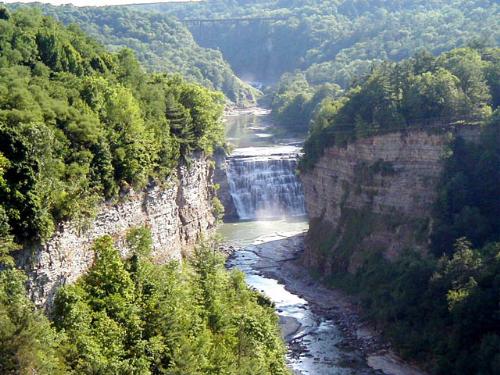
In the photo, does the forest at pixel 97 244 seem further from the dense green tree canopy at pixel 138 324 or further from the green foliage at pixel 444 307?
the green foliage at pixel 444 307

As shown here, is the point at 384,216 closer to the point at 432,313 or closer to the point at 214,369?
the point at 432,313

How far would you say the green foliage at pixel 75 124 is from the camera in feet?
115

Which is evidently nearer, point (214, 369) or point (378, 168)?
point (214, 369)

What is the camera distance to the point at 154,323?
39.6 meters

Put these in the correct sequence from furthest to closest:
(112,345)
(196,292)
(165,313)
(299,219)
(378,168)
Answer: (299,219) → (378,168) → (196,292) → (165,313) → (112,345)

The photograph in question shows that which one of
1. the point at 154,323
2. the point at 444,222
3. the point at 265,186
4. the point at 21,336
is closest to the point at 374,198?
the point at 444,222

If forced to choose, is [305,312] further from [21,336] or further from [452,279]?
[21,336]

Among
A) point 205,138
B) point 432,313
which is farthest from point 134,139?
point 432,313

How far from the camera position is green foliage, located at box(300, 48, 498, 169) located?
73.2 meters

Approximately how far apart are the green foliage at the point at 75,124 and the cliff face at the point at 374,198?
1828cm

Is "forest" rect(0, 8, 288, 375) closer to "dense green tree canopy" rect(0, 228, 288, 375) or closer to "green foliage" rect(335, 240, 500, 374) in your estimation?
"dense green tree canopy" rect(0, 228, 288, 375)

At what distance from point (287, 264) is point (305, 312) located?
15.4 m

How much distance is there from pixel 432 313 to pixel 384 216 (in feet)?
57.9

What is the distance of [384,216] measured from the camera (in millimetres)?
75312
